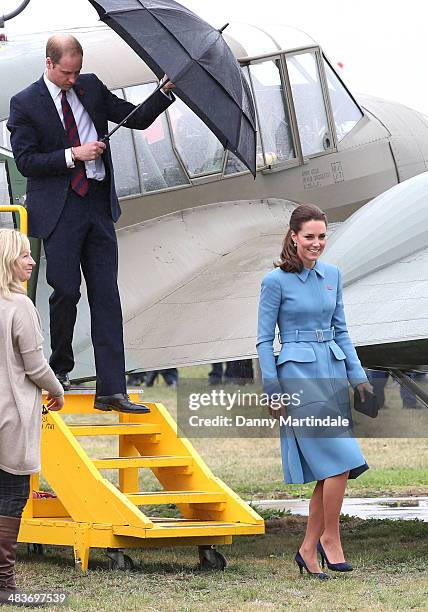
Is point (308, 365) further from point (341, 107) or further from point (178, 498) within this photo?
point (341, 107)

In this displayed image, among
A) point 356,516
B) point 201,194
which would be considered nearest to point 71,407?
point 201,194

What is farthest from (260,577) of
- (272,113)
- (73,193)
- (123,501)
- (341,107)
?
(341,107)

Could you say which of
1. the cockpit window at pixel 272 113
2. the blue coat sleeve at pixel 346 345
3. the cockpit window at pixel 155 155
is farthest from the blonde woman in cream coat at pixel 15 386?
the cockpit window at pixel 272 113

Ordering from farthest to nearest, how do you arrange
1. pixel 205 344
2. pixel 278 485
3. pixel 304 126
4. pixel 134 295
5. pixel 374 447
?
pixel 374 447 < pixel 278 485 < pixel 304 126 < pixel 134 295 < pixel 205 344

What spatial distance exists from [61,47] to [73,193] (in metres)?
0.92

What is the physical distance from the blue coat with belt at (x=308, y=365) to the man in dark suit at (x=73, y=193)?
124 cm

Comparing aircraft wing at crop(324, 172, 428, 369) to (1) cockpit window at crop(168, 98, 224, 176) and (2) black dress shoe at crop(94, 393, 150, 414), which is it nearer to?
(2) black dress shoe at crop(94, 393, 150, 414)

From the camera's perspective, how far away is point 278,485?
1520 cm

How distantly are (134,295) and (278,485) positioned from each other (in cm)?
519

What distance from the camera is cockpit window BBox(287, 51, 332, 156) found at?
12125 mm

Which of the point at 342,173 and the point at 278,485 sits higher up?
the point at 342,173

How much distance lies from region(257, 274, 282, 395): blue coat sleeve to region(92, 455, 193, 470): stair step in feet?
4.87

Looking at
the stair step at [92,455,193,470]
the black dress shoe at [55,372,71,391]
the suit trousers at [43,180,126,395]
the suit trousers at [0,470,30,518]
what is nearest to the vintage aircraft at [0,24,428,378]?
the stair step at [92,455,193,470]

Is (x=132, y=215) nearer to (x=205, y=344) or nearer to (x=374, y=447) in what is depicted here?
(x=205, y=344)
